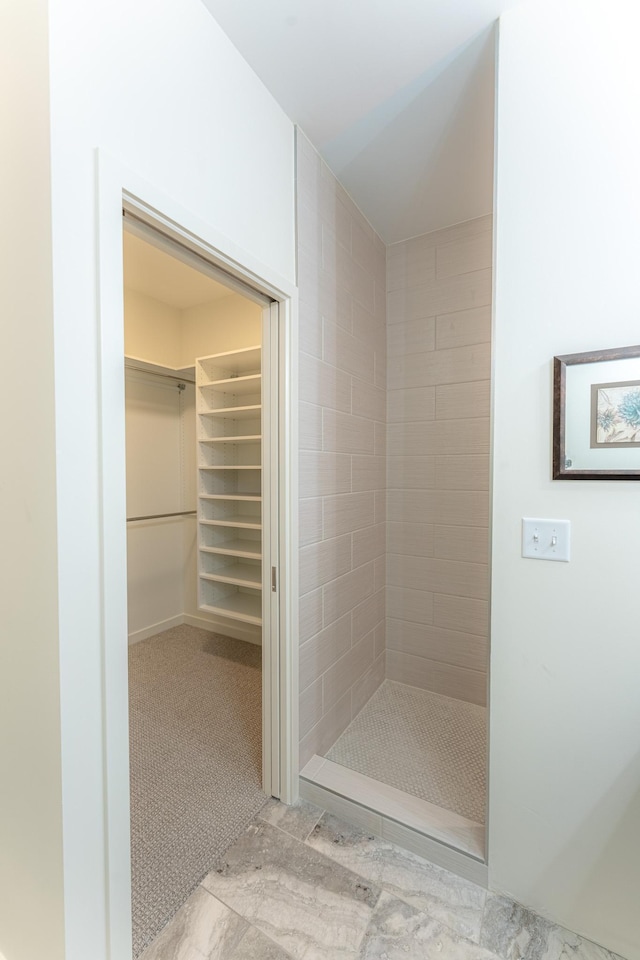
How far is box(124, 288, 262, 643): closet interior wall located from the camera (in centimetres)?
304

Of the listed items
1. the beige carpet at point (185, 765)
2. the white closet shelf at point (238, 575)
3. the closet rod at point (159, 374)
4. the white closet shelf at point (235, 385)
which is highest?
the closet rod at point (159, 374)

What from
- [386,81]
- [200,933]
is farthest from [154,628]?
[386,81]

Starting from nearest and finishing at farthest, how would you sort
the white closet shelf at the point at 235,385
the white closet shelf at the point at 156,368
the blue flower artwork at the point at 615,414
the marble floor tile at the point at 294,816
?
1. the blue flower artwork at the point at 615,414
2. the marble floor tile at the point at 294,816
3. the white closet shelf at the point at 235,385
4. the white closet shelf at the point at 156,368

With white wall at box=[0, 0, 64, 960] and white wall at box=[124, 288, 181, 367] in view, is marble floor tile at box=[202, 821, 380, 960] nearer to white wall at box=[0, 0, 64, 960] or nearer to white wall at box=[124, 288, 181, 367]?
white wall at box=[0, 0, 64, 960]

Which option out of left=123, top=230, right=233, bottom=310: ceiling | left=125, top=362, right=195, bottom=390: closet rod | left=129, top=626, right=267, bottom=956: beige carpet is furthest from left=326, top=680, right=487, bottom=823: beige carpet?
left=125, top=362, right=195, bottom=390: closet rod

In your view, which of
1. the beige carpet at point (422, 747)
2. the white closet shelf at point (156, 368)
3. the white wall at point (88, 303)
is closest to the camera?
the white wall at point (88, 303)

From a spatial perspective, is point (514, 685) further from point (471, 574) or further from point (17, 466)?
point (17, 466)

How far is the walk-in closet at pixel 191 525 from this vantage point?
2.02 meters

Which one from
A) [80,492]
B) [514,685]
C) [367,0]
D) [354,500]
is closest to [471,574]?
[354,500]

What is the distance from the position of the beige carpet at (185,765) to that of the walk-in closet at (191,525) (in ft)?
0.03

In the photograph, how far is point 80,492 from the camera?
34.1 inches

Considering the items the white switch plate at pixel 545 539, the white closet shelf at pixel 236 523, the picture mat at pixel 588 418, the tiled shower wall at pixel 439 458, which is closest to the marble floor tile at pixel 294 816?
the tiled shower wall at pixel 439 458

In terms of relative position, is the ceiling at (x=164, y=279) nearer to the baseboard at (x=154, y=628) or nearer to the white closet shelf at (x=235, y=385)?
the white closet shelf at (x=235, y=385)

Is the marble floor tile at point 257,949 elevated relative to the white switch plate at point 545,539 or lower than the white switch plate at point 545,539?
lower
